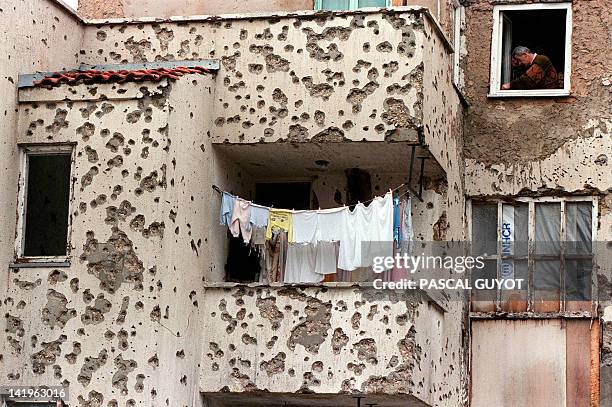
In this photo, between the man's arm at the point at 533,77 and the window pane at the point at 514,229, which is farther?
the man's arm at the point at 533,77

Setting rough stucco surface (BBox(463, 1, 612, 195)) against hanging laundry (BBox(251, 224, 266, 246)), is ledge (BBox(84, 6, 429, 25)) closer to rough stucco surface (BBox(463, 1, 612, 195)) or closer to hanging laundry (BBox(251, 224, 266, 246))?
hanging laundry (BBox(251, 224, 266, 246))

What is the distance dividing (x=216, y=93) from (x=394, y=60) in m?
2.54

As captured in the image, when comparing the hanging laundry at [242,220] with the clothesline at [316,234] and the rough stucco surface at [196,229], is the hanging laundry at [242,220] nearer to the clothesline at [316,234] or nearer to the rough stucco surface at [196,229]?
the clothesline at [316,234]

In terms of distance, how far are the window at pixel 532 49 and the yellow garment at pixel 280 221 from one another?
177 inches

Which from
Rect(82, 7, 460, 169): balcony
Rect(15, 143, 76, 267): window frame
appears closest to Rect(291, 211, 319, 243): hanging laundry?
Rect(82, 7, 460, 169): balcony

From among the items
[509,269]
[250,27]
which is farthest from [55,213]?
[509,269]

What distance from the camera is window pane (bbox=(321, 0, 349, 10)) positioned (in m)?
24.5

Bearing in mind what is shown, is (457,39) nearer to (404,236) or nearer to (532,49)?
(532,49)

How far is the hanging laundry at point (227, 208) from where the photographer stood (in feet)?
73.6

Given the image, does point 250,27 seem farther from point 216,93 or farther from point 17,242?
point 17,242

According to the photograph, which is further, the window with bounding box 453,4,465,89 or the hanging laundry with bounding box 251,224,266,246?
the window with bounding box 453,4,465,89

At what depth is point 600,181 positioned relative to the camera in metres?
24.4

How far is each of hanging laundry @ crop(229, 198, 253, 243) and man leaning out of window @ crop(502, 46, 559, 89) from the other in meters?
5.15

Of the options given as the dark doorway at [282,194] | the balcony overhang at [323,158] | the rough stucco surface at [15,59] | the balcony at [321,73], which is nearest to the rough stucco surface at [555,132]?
the balcony overhang at [323,158]
